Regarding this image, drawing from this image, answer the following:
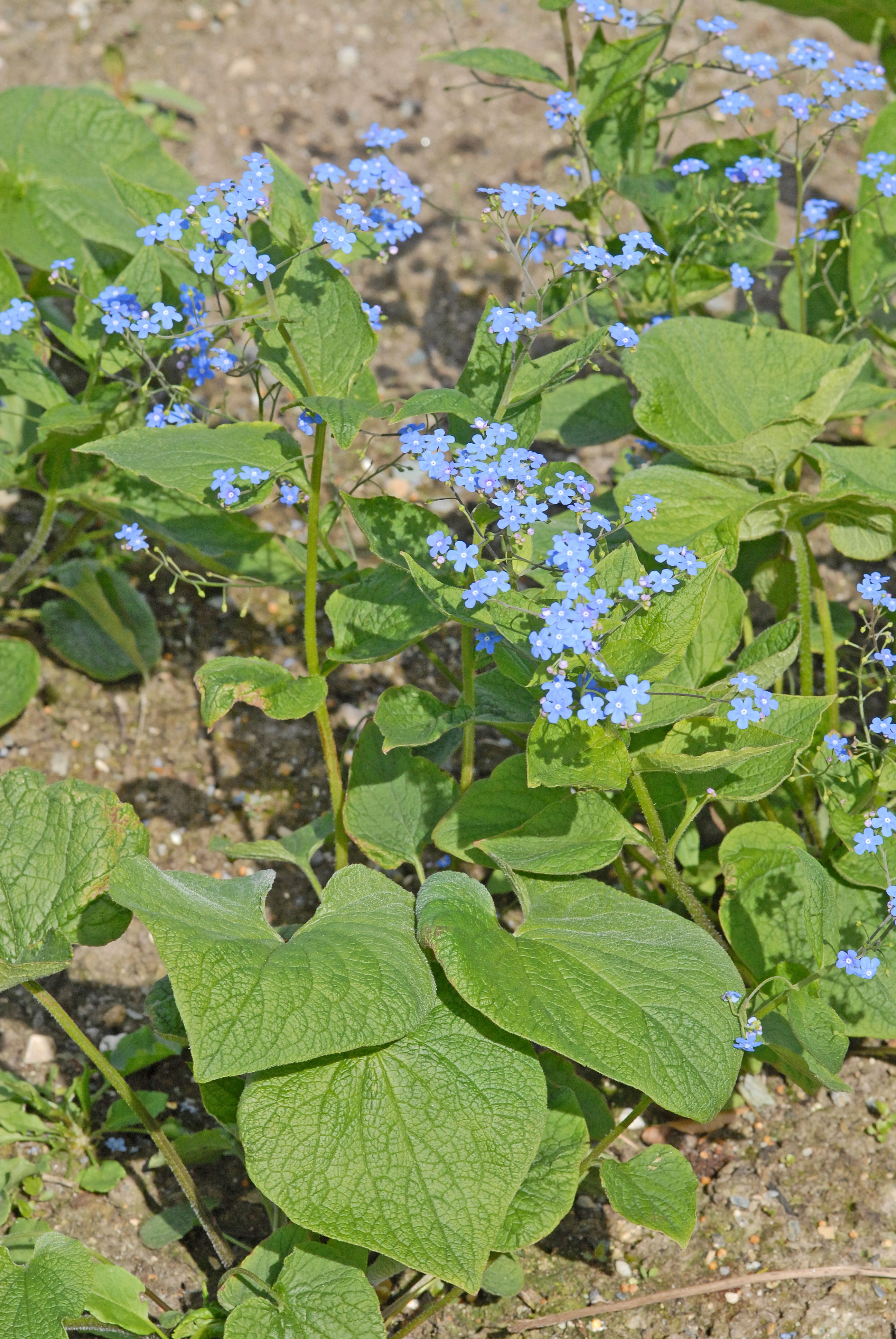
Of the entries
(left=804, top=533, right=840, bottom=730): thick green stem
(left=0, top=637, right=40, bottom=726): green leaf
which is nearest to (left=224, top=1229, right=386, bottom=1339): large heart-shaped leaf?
(left=804, top=533, right=840, bottom=730): thick green stem

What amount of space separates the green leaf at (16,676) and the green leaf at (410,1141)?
1.58 metres

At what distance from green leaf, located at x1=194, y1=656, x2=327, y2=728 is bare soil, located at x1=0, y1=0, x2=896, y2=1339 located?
723mm

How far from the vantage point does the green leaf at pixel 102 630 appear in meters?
3.58

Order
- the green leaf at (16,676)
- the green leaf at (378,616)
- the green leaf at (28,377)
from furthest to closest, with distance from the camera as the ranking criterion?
the green leaf at (16,676) → the green leaf at (28,377) → the green leaf at (378,616)

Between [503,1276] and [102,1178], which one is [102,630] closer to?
[102,1178]

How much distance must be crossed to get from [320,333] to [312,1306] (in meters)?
1.93

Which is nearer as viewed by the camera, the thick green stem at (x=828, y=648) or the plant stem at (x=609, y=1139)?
the plant stem at (x=609, y=1139)

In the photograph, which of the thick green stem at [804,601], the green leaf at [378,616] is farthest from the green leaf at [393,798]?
the thick green stem at [804,601]

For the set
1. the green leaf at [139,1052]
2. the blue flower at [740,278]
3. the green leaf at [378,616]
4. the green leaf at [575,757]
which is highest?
the blue flower at [740,278]

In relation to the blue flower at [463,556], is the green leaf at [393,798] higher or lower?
lower

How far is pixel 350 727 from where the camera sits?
3666mm

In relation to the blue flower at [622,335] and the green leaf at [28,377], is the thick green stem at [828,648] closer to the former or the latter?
the blue flower at [622,335]

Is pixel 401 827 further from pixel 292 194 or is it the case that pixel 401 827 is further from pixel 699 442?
pixel 292 194

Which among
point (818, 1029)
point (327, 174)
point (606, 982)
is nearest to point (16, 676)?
point (327, 174)
